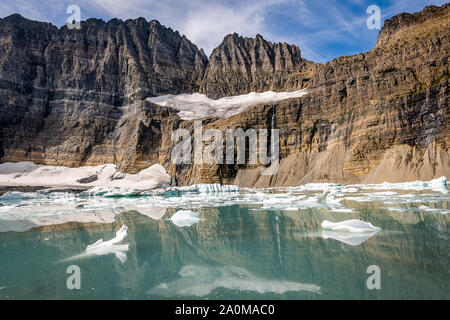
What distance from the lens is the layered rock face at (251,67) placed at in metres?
89.8

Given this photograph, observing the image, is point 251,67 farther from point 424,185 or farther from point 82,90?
point 424,185

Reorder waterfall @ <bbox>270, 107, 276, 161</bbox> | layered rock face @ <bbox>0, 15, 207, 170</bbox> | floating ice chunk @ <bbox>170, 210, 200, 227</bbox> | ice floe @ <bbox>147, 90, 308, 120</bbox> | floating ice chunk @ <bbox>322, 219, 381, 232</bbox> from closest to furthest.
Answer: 1. floating ice chunk @ <bbox>322, 219, 381, 232</bbox>
2. floating ice chunk @ <bbox>170, 210, 200, 227</bbox>
3. waterfall @ <bbox>270, 107, 276, 161</bbox>
4. layered rock face @ <bbox>0, 15, 207, 170</bbox>
5. ice floe @ <bbox>147, 90, 308, 120</bbox>

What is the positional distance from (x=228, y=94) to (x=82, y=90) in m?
46.4

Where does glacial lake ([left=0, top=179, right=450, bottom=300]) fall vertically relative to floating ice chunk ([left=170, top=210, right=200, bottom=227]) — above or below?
above

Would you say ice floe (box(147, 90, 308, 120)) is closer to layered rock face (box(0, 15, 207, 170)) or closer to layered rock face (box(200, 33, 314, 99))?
layered rock face (box(200, 33, 314, 99))

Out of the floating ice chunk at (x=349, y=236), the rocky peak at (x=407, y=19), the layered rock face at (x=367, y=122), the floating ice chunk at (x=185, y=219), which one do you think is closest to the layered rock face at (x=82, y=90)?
the layered rock face at (x=367, y=122)

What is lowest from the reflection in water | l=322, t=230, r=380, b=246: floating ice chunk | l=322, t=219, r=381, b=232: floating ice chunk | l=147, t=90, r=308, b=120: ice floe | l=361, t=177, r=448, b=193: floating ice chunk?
the reflection in water

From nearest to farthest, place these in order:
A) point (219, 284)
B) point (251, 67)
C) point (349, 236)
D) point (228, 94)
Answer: point (219, 284) → point (349, 236) → point (228, 94) → point (251, 67)

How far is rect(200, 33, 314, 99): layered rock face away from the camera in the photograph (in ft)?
295

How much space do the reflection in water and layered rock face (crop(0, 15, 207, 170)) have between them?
6661 centimetres

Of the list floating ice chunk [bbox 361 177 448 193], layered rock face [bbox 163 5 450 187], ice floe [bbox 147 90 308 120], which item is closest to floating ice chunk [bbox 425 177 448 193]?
floating ice chunk [bbox 361 177 448 193]

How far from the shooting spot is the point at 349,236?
8984mm

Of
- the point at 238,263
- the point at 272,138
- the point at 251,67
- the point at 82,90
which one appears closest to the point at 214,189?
the point at 272,138

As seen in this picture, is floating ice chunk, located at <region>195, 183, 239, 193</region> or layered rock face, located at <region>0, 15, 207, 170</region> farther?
layered rock face, located at <region>0, 15, 207, 170</region>
